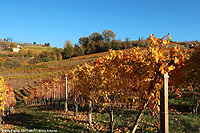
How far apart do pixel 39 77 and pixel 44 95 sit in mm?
14424

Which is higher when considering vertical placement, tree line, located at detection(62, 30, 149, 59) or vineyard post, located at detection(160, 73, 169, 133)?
tree line, located at detection(62, 30, 149, 59)

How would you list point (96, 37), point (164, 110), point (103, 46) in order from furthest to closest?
A: point (96, 37) < point (103, 46) < point (164, 110)

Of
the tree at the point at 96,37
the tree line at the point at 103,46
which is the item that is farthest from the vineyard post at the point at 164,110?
the tree at the point at 96,37

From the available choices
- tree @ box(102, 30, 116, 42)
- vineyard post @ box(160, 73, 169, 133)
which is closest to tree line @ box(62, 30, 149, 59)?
tree @ box(102, 30, 116, 42)

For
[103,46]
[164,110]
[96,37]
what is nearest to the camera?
[164,110]

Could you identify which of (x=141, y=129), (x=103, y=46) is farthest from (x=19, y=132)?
(x=103, y=46)

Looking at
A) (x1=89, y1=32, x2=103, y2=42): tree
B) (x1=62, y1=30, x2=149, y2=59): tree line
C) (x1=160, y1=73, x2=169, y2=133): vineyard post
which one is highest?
(x1=89, y1=32, x2=103, y2=42): tree

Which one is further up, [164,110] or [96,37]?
[96,37]

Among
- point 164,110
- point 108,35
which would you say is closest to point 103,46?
point 108,35

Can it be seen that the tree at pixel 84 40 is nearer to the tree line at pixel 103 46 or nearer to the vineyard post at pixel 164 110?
the tree line at pixel 103 46

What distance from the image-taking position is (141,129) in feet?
24.1

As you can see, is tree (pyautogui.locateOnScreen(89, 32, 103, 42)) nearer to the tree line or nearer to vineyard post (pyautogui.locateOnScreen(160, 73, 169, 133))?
the tree line

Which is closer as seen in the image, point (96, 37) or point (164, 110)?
point (164, 110)

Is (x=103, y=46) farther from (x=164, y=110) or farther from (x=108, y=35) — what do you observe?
(x=164, y=110)
